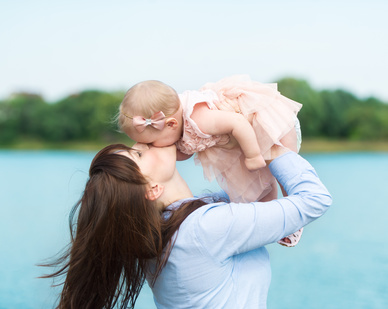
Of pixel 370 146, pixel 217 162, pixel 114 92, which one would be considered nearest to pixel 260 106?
pixel 217 162

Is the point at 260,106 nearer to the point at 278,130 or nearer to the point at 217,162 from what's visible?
the point at 278,130

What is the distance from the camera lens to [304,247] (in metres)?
7.40

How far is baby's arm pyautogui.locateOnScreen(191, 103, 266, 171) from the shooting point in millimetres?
1139

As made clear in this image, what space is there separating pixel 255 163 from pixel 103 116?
56.7 ft

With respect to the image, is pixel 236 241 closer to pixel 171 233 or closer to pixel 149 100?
pixel 171 233

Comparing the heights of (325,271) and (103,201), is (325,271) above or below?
below

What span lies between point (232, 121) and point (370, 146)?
17.3 m

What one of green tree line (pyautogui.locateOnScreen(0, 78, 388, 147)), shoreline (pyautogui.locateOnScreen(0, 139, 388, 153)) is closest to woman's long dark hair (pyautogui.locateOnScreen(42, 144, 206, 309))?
shoreline (pyautogui.locateOnScreen(0, 139, 388, 153))

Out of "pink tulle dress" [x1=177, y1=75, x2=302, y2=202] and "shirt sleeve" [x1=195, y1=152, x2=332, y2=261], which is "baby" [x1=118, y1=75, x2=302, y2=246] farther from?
"shirt sleeve" [x1=195, y1=152, x2=332, y2=261]

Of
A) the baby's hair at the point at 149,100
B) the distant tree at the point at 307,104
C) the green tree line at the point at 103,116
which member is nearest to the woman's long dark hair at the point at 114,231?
the baby's hair at the point at 149,100

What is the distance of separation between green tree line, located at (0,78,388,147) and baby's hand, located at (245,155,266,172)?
49.7ft

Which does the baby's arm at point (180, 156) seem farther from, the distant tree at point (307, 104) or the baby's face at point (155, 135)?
the distant tree at point (307, 104)

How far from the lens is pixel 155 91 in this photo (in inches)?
43.4

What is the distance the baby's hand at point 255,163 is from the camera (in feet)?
3.76
